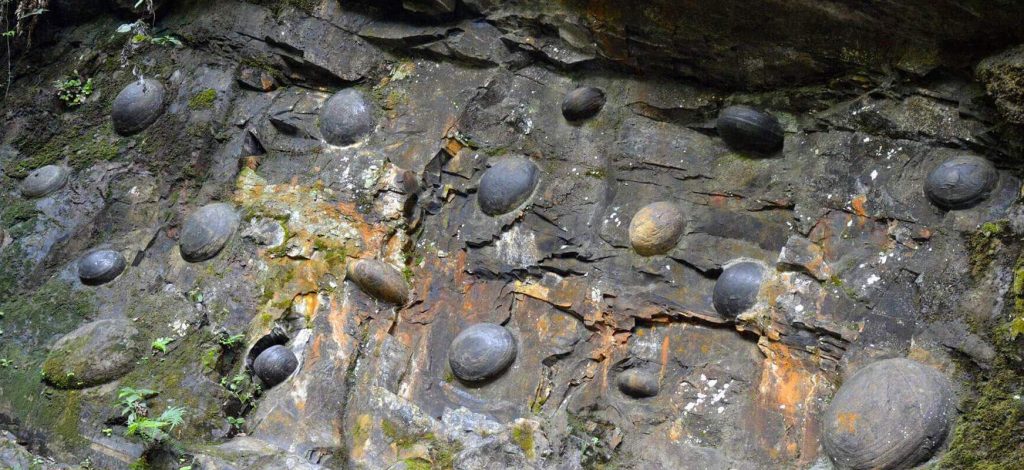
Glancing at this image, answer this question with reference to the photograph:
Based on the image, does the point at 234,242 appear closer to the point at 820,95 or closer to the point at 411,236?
the point at 411,236

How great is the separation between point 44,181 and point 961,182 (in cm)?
639

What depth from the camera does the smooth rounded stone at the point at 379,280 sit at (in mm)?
6328

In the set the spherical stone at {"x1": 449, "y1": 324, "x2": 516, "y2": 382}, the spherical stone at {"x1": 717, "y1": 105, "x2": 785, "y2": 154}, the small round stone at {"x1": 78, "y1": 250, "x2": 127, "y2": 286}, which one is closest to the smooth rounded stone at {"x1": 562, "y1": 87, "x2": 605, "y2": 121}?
the spherical stone at {"x1": 717, "y1": 105, "x2": 785, "y2": 154}

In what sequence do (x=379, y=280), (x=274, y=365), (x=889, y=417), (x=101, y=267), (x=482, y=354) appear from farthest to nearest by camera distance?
(x=101, y=267) → (x=379, y=280) → (x=274, y=365) → (x=482, y=354) → (x=889, y=417)

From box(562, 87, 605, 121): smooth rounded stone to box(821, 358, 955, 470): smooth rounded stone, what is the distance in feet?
8.57

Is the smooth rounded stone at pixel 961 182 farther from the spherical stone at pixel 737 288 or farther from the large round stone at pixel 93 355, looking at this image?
the large round stone at pixel 93 355

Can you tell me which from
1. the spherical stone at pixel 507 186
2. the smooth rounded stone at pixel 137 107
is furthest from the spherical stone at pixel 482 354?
the smooth rounded stone at pixel 137 107

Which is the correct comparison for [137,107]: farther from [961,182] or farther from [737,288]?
[961,182]

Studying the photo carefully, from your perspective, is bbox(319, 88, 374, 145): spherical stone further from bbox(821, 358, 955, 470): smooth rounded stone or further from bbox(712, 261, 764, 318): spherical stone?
bbox(821, 358, 955, 470): smooth rounded stone

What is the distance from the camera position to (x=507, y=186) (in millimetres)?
6543

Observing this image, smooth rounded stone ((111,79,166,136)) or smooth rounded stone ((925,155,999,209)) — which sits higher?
smooth rounded stone ((925,155,999,209))

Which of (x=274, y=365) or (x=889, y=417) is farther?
(x=274, y=365)

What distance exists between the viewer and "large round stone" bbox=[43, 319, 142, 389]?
20.0ft

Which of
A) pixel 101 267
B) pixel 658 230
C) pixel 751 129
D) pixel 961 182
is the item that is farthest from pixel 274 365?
pixel 961 182
